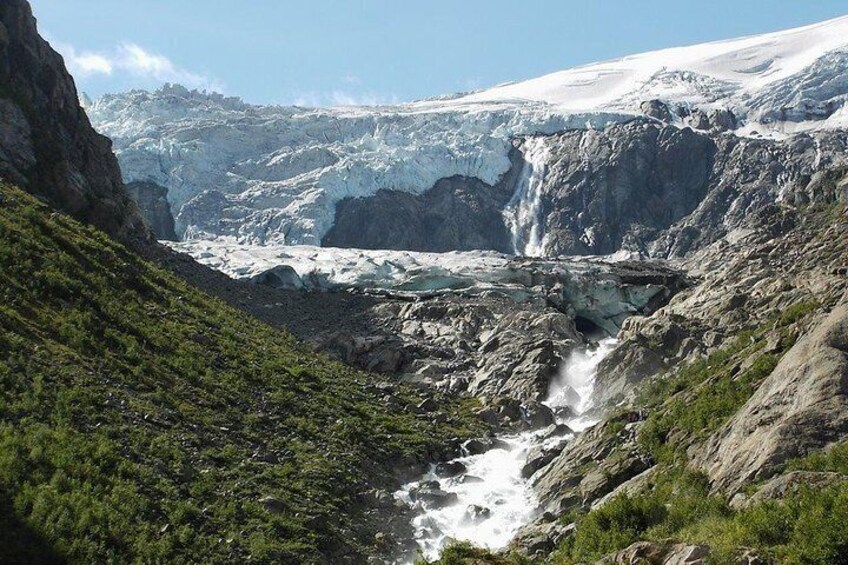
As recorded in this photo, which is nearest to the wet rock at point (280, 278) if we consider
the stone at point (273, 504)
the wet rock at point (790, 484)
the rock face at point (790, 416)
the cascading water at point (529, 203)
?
the stone at point (273, 504)

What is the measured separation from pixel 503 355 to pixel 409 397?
10.3 meters

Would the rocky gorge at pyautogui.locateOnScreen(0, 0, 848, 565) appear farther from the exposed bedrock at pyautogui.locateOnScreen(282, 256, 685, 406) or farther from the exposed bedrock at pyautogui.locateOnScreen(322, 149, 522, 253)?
the exposed bedrock at pyautogui.locateOnScreen(322, 149, 522, 253)

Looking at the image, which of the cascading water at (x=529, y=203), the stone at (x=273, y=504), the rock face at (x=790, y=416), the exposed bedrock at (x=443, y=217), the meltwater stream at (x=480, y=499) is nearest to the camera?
the rock face at (x=790, y=416)

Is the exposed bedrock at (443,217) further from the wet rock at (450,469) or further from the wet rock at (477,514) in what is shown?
the wet rock at (477,514)

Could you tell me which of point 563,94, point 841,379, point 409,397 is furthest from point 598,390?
point 563,94

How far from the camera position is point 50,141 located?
5650cm

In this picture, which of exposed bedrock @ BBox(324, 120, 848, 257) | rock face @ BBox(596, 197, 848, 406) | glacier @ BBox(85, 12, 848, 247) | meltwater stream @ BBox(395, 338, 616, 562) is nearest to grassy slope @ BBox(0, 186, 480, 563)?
meltwater stream @ BBox(395, 338, 616, 562)

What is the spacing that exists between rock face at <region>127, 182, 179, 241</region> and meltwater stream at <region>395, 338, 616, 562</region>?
315 feet

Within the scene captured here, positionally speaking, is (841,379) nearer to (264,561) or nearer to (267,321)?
(264,561)

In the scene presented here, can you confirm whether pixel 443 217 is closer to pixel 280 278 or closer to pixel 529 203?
pixel 529 203

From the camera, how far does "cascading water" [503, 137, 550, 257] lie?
144875 millimetres

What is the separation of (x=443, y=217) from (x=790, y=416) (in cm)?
12208

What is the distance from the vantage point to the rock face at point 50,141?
53.8 meters

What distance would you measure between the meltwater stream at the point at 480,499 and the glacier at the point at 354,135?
86823 millimetres
